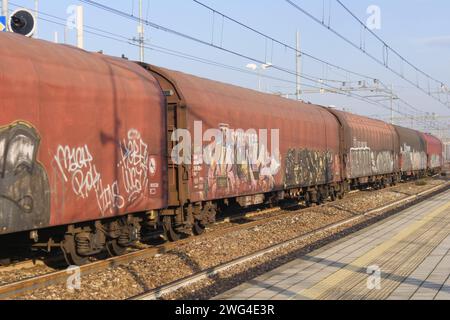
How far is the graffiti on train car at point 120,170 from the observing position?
26.3 feet

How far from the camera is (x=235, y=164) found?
13.8 m

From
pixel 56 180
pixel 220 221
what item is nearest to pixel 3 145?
pixel 56 180

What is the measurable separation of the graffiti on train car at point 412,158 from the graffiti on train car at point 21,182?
31650mm

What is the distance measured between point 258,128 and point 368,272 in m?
8.08

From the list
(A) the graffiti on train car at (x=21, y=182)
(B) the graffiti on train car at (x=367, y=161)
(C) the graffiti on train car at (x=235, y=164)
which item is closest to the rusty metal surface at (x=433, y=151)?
(B) the graffiti on train car at (x=367, y=161)

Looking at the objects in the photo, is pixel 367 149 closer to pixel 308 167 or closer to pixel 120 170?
pixel 308 167

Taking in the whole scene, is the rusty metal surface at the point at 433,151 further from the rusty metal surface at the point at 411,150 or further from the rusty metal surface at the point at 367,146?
the rusty metal surface at the point at 367,146

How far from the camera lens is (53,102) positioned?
7660 mm

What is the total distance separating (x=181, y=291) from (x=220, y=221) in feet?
26.3

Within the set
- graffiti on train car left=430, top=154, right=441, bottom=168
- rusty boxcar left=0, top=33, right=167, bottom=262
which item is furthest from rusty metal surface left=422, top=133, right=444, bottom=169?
rusty boxcar left=0, top=33, right=167, bottom=262

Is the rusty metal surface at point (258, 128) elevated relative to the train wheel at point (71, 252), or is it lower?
elevated

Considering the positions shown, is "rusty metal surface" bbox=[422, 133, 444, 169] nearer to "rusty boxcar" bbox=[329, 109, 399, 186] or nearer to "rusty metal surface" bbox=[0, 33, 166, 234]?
"rusty boxcar" bbox=[329, 109, 399, 186]

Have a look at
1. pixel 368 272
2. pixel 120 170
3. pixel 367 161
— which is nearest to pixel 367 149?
pixel 367 161

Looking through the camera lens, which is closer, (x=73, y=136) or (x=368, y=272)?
(x=368, y=272)
